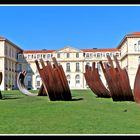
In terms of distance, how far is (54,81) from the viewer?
1633cm

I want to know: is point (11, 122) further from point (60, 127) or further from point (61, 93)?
point (61, 93)

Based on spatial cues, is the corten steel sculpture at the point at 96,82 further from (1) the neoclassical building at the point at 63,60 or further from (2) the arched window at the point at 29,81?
(2) the arched window at the point at 29,81

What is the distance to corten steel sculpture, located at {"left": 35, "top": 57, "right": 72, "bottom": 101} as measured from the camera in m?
16.2

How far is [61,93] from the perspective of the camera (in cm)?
1673

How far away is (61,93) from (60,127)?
27.8 ft

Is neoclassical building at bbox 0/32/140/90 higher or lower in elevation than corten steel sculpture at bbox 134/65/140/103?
higher

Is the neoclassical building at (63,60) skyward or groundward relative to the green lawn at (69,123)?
skyward

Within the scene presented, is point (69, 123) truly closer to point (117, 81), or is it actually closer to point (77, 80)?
point (117, 81)

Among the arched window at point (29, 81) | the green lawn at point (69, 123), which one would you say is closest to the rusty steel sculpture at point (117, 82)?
the green lawn at point (69, 123)

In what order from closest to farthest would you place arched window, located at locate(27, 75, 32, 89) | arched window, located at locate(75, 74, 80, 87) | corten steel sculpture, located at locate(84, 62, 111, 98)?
corten steel sculpture, located at locate(84, 62, 111, 98), arched window, located at locate(75, 74, 80, 87), arched window, located at locate(27, 75, 32, 89)

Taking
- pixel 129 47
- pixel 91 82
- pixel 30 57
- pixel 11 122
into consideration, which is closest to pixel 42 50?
pixel 30 57

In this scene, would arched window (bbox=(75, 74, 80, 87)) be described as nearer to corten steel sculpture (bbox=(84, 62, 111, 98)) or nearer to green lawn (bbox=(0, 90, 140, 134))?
corten steel sculpture (bbox=(84, 62, 111, 98))

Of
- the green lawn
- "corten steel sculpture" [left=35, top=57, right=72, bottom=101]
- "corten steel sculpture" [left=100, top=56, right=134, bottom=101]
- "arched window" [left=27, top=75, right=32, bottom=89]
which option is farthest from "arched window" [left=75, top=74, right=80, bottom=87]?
the green lawn

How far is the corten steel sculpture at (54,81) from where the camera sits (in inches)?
639
